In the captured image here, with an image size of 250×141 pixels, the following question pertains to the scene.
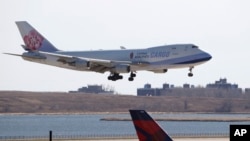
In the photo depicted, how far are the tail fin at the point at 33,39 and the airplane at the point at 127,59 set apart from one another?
26.0 feet

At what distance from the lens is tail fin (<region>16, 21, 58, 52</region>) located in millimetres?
108438

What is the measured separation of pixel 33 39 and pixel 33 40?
0.51ft

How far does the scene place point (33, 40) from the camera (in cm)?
10962

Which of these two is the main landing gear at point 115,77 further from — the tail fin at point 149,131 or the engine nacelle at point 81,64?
the tail fin at point 149,131

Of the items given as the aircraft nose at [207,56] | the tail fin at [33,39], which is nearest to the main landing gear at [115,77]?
the aircraft nose at [207,56]

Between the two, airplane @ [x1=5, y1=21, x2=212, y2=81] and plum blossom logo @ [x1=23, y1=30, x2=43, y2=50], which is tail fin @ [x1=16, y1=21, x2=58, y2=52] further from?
airplane @ [x1=5, y1=21, x2=212, y2=81]

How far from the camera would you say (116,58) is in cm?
9562

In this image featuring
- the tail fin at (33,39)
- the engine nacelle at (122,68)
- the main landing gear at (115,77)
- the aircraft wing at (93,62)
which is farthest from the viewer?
the tail fin at (33,39)

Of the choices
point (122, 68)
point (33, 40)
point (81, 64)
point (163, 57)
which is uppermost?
point (33, 40)

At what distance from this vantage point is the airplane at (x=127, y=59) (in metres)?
91.8

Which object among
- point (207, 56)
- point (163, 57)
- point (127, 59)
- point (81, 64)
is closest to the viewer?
point (207, 56)

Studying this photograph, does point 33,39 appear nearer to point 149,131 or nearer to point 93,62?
point 93,62

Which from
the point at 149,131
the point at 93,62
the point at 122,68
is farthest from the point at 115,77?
the point at 149,131

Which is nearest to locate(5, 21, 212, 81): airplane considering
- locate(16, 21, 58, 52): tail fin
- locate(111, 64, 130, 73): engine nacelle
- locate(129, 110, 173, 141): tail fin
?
locate(111, 64, 130, 73): engine nacelle
